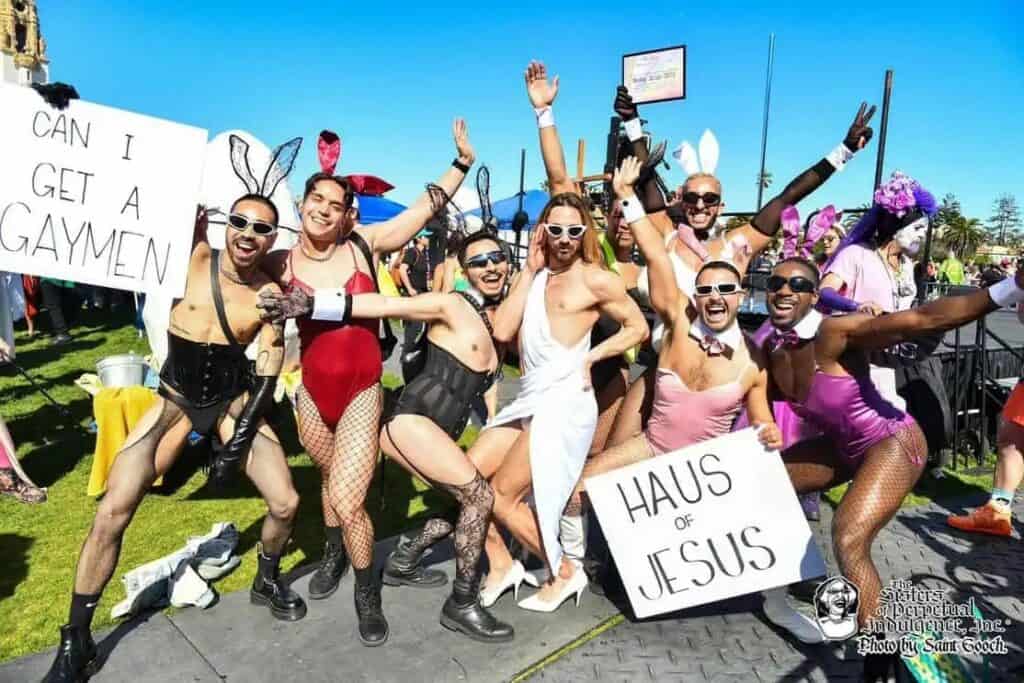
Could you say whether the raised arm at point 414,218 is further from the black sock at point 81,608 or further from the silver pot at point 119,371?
the silver pot at point 119,371

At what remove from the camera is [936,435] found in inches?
222

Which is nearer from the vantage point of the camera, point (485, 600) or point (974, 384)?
point (485, 600)

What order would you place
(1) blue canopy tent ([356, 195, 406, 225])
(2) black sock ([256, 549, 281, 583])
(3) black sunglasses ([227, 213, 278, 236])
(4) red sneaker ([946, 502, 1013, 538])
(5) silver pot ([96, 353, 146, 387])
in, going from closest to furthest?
(3) black sunglasses ([227, 213, 278, 236]) < (2) black sock ([256, 549, 281, 583]) < (4) red sneaker ([946, 502, 1013, 538]) < (5) silver pot ([96, 353, 146, 387]) < (1) blue canopy tent ([356, 195, 406, 225])

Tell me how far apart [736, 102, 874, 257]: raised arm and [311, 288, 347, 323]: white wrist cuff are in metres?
2.53

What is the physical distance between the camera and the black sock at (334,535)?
11.7 ft

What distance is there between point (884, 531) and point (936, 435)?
4.61 feet

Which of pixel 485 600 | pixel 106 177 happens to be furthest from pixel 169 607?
pixel 106 177

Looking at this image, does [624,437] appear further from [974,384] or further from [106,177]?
[974,384]

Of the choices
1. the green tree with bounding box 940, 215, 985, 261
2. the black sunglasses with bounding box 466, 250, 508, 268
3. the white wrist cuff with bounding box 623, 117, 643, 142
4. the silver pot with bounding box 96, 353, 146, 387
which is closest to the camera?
the black sunglasses with bounding box 466, 250, 508, 268

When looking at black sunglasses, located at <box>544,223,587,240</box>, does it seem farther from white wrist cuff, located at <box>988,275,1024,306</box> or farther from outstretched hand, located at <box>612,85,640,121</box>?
white wrist cuff, located at <box>988,275,1024,306</box>

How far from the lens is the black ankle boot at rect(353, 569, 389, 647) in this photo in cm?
321

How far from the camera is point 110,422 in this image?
487 cm

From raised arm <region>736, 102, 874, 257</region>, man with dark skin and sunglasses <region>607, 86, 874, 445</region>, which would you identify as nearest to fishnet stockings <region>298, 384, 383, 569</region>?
man with dark skin and sunglasses <region>607, 86, 874, 445</region>

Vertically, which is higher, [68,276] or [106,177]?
[106,177]
